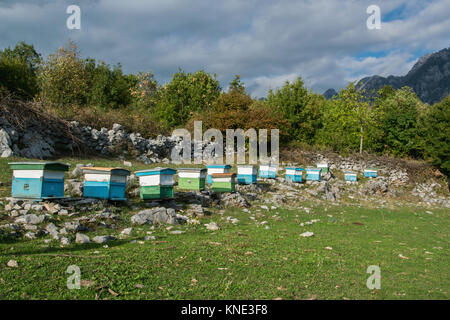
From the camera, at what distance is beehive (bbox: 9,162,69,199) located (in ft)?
28.0

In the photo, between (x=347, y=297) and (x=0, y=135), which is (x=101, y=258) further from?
(x=0, y=135)

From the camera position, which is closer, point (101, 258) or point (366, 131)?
point (101, 258)

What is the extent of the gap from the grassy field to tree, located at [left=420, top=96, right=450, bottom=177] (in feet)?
73.3

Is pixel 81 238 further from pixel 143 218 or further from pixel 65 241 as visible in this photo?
pixel 143 218

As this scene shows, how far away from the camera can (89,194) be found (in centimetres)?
1005

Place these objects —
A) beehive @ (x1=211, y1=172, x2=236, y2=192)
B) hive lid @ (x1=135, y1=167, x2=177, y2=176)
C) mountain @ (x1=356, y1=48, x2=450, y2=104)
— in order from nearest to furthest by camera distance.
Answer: hive lid @ (x1=135, y1=167, x2=177, y2=176) → beehive @ (x1=211, y1=172, x2=236, y2=192) → mountain @ (x1=356, y1=48, x2=450, y2=104)

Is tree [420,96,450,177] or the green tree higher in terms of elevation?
the green tree

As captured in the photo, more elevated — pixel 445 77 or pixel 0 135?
pixel 445 77

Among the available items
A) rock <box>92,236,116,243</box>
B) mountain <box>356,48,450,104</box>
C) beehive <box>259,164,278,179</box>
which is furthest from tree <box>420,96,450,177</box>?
mountain <box>356,48,450,104</box>

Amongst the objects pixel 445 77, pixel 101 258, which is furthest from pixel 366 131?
pixel 445 77

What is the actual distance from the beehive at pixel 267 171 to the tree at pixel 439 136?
18.2 meters

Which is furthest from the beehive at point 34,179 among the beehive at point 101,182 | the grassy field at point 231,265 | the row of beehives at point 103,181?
the grassy field at point 231,265

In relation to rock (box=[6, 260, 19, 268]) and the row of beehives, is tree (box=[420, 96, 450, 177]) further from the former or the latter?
rock (box=[6, 260, 19, 268])
